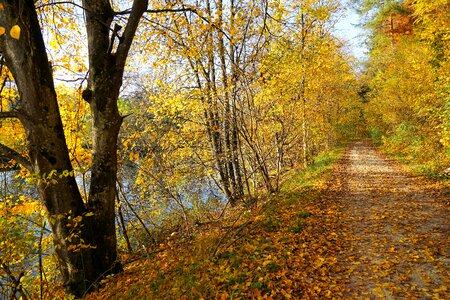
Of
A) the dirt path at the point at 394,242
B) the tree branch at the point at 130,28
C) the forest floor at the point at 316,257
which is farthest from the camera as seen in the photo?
the tree branch at the point at 130,28

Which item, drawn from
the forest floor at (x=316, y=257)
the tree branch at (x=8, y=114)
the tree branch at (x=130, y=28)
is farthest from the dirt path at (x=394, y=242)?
the tree branch at (x=8, y=114)

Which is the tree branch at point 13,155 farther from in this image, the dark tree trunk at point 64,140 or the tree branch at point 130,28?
the tree branch at point 130,28

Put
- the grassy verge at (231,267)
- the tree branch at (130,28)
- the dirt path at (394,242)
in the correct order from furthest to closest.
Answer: the tree branch at (130,28) → the grassy verge at (231,267) → the dirt path at (394,242)

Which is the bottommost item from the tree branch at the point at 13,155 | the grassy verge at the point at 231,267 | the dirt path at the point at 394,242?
the dirt path at the point at 394,242

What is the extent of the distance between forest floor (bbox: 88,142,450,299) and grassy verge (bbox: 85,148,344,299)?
0.06ft

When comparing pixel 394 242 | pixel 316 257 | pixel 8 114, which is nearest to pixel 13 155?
pixel 8 114

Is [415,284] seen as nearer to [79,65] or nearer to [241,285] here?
[241,285]

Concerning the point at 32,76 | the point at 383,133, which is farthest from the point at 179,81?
the point at 383,133

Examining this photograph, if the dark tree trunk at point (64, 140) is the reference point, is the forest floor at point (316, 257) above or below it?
below

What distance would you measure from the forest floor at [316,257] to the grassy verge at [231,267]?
0.06ft

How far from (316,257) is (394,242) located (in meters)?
1.67

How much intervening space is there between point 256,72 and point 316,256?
5946 millimetres

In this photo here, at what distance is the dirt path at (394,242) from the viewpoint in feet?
13.7

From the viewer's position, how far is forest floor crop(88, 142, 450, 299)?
4301 mm
